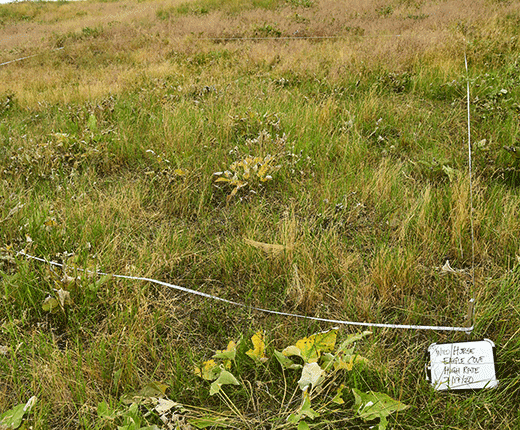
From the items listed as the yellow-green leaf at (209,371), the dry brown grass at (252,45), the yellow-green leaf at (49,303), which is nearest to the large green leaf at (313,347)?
the yellow-green leaf at (209,371)

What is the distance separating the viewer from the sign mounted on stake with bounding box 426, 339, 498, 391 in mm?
1556

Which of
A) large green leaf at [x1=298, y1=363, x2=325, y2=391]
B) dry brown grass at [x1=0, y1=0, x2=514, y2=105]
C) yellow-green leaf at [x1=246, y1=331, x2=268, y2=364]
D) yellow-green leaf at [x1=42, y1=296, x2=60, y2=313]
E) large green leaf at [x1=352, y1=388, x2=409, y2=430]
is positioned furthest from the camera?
dry brown grass at [x1=0, y1=0, x2=514, y2=105]

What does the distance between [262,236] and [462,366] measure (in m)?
1.32

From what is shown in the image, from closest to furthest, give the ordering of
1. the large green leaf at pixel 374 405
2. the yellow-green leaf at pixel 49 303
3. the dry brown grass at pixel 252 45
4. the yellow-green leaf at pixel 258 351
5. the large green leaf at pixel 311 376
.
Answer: the large green leaf at pixel 374 405, the large green leaf at pixel 311 376, the yellow-green leaf at pixel 258 351, the yellow-green leaf at pixel 49 303, the dry brown grass at pixel 252 45

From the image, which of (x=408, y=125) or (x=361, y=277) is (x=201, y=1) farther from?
(x=361, y=277)

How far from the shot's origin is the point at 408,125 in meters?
3.82

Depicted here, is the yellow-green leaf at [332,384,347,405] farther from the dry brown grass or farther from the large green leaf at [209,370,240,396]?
the dry brown grass

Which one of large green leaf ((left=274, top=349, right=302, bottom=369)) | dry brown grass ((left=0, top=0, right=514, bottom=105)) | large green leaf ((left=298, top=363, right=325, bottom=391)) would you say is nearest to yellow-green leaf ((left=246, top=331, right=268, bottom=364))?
large green leaf ((left=274, top=349, right=302, bottom=369))

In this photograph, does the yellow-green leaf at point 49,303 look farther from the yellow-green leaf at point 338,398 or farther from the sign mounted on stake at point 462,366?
the sign mounted on stake at point 462,366

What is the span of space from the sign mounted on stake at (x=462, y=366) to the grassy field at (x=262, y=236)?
0.05 meters

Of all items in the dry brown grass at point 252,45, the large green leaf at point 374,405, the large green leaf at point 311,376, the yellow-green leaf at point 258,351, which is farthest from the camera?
the dry brown grass at point 252,45

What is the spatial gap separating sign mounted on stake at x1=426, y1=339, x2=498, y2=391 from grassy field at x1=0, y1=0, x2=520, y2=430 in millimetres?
53

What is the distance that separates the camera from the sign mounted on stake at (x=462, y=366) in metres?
1.56

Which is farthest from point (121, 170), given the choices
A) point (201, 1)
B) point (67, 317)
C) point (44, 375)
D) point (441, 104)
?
point (201, 1)
